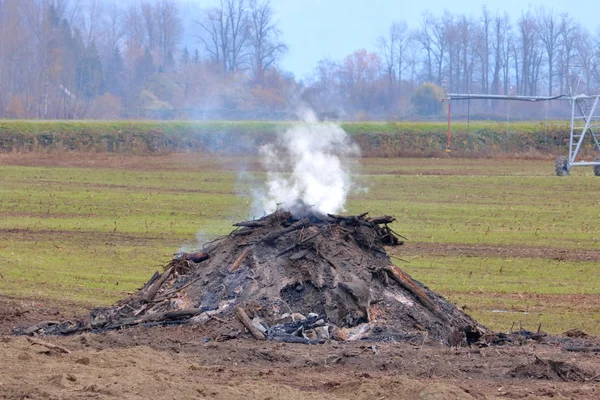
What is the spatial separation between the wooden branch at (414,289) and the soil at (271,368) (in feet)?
3.67

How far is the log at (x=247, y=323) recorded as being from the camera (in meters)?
12.4

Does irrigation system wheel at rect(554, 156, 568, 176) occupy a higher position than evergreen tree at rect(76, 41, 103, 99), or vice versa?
evergreen tree at rect(76, 41, 103, 99)

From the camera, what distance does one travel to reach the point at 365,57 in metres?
33.8

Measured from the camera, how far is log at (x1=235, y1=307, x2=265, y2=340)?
12438 mm

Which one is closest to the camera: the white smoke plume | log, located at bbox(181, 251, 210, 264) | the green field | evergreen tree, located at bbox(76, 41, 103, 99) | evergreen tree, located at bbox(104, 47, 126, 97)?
log, located at bbox(181, 251, 210, 264)

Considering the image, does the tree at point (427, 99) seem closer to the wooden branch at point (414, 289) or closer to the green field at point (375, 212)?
the green field at point (375, 212)

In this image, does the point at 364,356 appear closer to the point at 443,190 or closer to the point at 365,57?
the point at 365,57

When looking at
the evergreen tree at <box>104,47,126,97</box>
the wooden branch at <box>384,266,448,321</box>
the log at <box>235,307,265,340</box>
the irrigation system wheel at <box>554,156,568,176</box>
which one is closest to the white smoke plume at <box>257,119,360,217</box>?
the wooden branch at <box>384,266,448,321</box>

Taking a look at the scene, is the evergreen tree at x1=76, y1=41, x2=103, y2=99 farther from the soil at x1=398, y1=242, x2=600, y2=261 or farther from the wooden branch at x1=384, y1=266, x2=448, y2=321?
the wooden branch at x1=384, y1=266, x2=448, y2=321

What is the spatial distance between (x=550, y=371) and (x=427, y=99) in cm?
4042

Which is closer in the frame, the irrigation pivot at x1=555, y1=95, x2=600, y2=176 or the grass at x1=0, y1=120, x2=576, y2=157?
the irrigation pivot at x1=555, y1=95, x2=600, y2=176

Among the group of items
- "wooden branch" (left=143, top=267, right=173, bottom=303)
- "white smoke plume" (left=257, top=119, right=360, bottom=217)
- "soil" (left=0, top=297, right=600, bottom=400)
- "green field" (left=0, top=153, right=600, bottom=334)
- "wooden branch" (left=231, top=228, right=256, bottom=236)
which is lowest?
"green field" (left=0, top=153, right=600, bottom=334)

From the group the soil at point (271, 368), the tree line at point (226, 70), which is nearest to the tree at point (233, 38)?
the tree line at point (226, 70)

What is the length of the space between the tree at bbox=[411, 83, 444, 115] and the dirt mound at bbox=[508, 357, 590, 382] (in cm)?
3646
